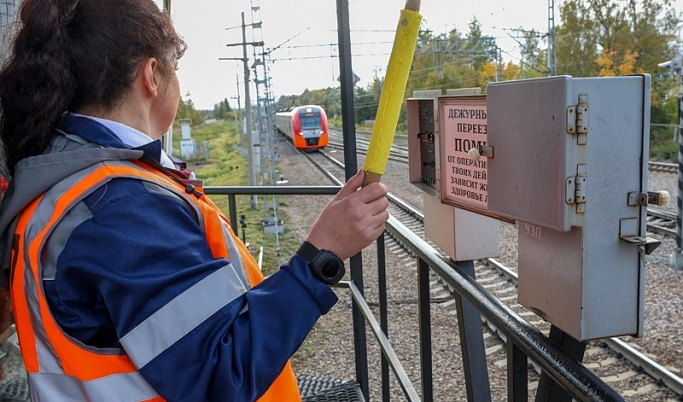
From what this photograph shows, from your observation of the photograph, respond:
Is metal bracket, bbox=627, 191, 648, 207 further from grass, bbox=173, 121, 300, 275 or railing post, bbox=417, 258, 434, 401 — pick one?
grass, bbox=173, 121, 300, 275

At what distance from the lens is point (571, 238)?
48.3 inches

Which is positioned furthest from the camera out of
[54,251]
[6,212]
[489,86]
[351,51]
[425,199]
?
[351,51]

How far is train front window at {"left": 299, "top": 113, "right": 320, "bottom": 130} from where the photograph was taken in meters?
23.0

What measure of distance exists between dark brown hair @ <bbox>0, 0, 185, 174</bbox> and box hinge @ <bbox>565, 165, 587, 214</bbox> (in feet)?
2.79

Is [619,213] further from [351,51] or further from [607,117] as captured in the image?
[351,51]

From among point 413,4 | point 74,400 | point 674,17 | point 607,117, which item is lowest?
point 74,400

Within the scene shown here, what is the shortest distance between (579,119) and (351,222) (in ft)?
1.51

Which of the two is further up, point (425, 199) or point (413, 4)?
point (413, 4)

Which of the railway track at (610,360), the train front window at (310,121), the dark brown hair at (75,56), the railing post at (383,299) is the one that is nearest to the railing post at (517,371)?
the dark brown hair at (75,56)

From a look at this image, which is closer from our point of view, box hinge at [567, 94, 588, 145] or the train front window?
box hinge at [567, 94, 588, 145]

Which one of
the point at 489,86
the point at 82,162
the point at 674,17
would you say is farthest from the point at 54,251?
the point at 674,17

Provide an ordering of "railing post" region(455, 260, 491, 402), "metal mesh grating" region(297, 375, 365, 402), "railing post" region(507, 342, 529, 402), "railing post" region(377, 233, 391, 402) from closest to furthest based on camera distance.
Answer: "railing post" region(507, 342, 529, 402) → "railing post" region(455, 260, 491, 402) → "railing post" region(377, 233, 391, 402) → "metal mesh grating" region(297, 375, 365, 402)

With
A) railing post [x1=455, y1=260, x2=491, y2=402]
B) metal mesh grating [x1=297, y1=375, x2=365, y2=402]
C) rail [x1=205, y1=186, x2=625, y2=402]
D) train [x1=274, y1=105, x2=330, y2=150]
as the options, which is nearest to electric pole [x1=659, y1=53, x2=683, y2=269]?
metal mesh grating [x1=297, y1=375, x2=365, y2=402]

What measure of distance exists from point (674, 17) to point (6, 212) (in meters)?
4.47
